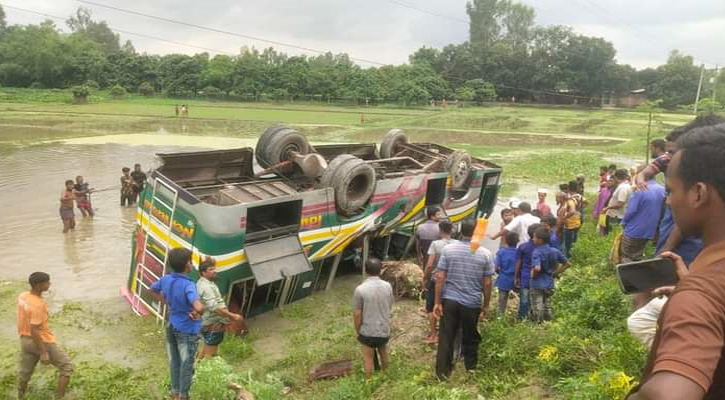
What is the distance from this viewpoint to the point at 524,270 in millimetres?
6660

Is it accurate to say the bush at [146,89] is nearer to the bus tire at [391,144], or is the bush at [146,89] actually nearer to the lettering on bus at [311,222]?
the bus tire at [391,144]

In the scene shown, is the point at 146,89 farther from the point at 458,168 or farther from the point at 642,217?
the point at 642,217

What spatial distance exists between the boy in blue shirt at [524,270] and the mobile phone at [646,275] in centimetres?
417

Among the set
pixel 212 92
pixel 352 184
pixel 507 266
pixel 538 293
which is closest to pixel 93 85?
pixel 212 92

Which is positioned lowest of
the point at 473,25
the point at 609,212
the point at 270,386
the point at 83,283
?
the point at 83,283

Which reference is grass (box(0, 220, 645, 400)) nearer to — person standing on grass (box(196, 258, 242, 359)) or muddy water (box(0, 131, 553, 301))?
person standing on grass (box(196, 258, 242, 359))

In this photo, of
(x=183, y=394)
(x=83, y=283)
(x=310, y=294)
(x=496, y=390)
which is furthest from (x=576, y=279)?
(x=83, y=283)

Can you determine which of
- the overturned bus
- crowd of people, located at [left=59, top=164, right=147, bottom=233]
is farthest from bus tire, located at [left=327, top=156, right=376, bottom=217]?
crowd of people, located at [left=59, top=164, right=147, bottom=233]

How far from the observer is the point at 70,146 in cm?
2645

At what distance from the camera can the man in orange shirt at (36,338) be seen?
5.68 meters

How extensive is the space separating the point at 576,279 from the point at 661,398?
7.05m

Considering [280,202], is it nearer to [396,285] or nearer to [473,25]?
[396,285]

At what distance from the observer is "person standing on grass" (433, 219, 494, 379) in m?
5.48

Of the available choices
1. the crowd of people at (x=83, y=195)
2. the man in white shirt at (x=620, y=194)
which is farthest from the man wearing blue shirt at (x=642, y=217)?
the crowd of people at (x=83, y=195)
